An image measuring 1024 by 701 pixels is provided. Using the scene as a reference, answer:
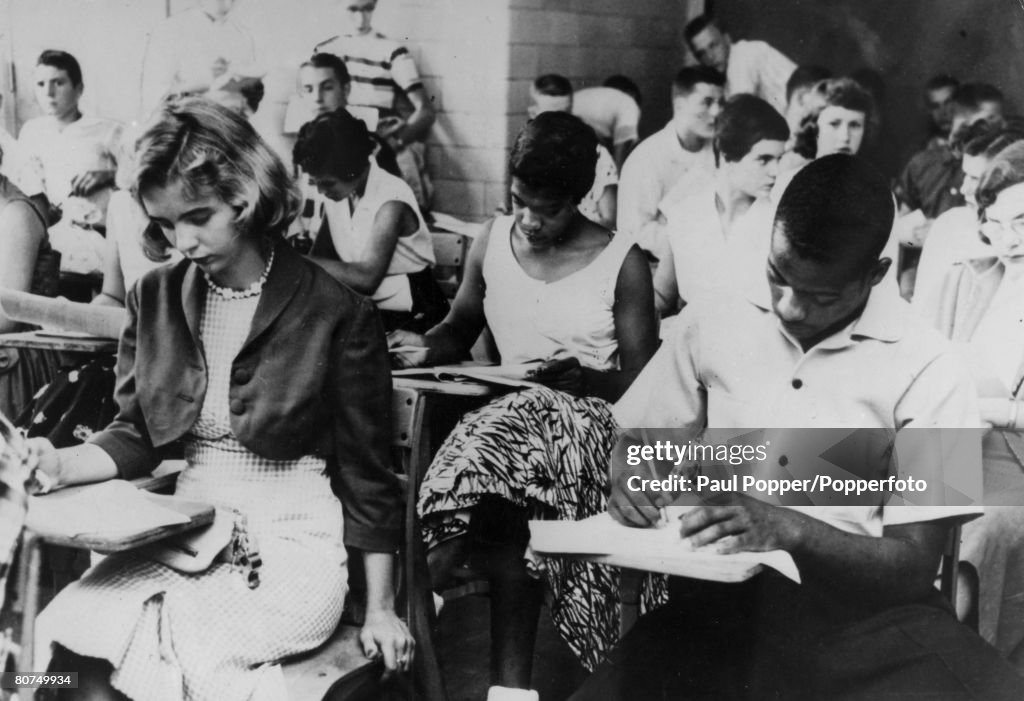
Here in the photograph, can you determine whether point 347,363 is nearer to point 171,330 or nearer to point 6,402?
point 171,330

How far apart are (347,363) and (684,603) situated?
46.0 inches

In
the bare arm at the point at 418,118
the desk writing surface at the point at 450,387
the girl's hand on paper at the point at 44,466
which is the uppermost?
the bare arm at the point at 418,118

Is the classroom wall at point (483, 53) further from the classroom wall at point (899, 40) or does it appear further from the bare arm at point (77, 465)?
the bare arm at point (77, 465)

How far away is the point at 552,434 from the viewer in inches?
114

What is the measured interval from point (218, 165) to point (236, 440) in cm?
75

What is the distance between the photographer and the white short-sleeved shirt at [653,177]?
9.67ft

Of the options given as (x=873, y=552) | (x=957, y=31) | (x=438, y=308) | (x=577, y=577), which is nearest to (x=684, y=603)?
(x=577, y=577)

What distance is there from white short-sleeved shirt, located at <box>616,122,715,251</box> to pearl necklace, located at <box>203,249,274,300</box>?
1001mm

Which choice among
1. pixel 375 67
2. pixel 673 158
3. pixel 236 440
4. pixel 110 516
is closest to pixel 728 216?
pixel 673 158

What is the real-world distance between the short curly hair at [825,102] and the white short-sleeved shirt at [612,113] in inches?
18.2

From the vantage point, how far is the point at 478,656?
2.99 metres

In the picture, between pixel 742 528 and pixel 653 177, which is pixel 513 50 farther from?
pixel 742 528

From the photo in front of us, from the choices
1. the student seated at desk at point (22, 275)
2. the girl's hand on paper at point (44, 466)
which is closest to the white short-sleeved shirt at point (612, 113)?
the student seated at desk at point (22, 275)

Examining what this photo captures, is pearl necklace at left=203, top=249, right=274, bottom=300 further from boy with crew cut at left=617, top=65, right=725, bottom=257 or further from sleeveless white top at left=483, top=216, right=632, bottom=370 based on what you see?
boy with crew cut at left=617, top=65, right=725, bottom=257
